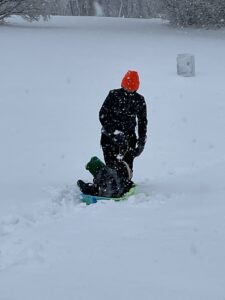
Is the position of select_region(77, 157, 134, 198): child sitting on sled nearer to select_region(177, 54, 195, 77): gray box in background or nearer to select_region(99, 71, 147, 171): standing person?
select_region(99, 71, 147, 171): standing person

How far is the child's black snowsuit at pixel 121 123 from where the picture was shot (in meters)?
7.97

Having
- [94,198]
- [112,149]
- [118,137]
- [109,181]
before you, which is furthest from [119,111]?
[94,198]

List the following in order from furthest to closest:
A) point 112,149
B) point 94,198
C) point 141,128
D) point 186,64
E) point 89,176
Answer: point 186,64
point 89,176
point 141,128
point 112,149
point 94,198

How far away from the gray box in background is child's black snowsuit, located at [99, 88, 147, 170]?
7.60 metres

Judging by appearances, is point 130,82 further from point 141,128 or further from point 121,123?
point 141,128

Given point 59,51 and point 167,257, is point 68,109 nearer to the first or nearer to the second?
point 59,51

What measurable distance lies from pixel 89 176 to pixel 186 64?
6879mm

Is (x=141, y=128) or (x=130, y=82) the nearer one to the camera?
(x=130, y=82)

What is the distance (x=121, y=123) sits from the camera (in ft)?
26.3

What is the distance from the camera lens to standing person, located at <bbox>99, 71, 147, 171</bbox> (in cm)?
796

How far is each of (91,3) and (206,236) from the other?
40178mm

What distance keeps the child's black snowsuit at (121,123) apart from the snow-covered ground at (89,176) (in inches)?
27.0

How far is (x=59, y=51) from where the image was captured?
18.6 m

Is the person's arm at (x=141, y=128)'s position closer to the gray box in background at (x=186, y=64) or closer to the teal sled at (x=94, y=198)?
the teal sled at (x=94, y=198)
